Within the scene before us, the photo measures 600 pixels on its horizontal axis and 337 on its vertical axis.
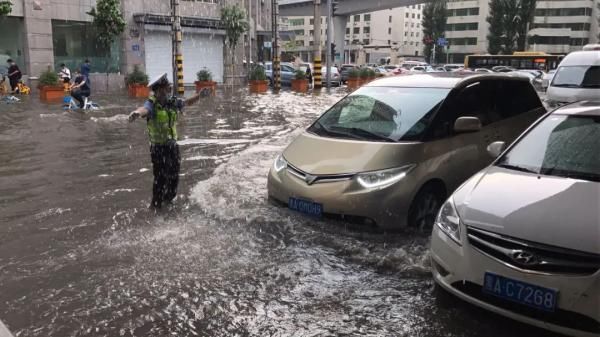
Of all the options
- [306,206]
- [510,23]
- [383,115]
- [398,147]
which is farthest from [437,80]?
[510,23]

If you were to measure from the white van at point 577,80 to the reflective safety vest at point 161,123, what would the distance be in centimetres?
1028

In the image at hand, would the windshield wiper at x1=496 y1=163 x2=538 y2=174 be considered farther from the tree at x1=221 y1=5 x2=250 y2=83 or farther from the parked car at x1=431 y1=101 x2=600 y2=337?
the tree at x1=221 y1=5 x2=250 y2=83

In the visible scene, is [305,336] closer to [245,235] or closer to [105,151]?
[245,235]

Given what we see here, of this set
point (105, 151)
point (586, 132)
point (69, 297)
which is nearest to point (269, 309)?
point (69, 297)

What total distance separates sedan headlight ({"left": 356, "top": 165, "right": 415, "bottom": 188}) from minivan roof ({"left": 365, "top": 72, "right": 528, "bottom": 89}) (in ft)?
4.72

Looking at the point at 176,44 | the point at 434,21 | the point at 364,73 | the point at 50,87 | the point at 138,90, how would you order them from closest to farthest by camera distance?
the point at 50,87 → the point at 176,44 → the point at 138,90 → the point at 364,73 → the point at 434,21

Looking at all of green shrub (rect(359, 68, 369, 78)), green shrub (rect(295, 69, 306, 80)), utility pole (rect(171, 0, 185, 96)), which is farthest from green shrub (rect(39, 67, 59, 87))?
green shrub (rect(359, 68, 369, 78))

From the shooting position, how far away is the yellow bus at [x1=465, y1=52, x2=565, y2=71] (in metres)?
44.3

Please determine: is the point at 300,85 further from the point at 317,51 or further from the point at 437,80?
the point at 437,80

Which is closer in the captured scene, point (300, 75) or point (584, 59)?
point (584, 59)

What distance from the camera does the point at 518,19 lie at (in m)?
72.5

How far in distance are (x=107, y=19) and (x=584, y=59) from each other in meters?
20.1

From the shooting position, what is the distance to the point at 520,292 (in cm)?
314

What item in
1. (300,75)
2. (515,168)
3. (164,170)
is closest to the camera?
(515,168)
